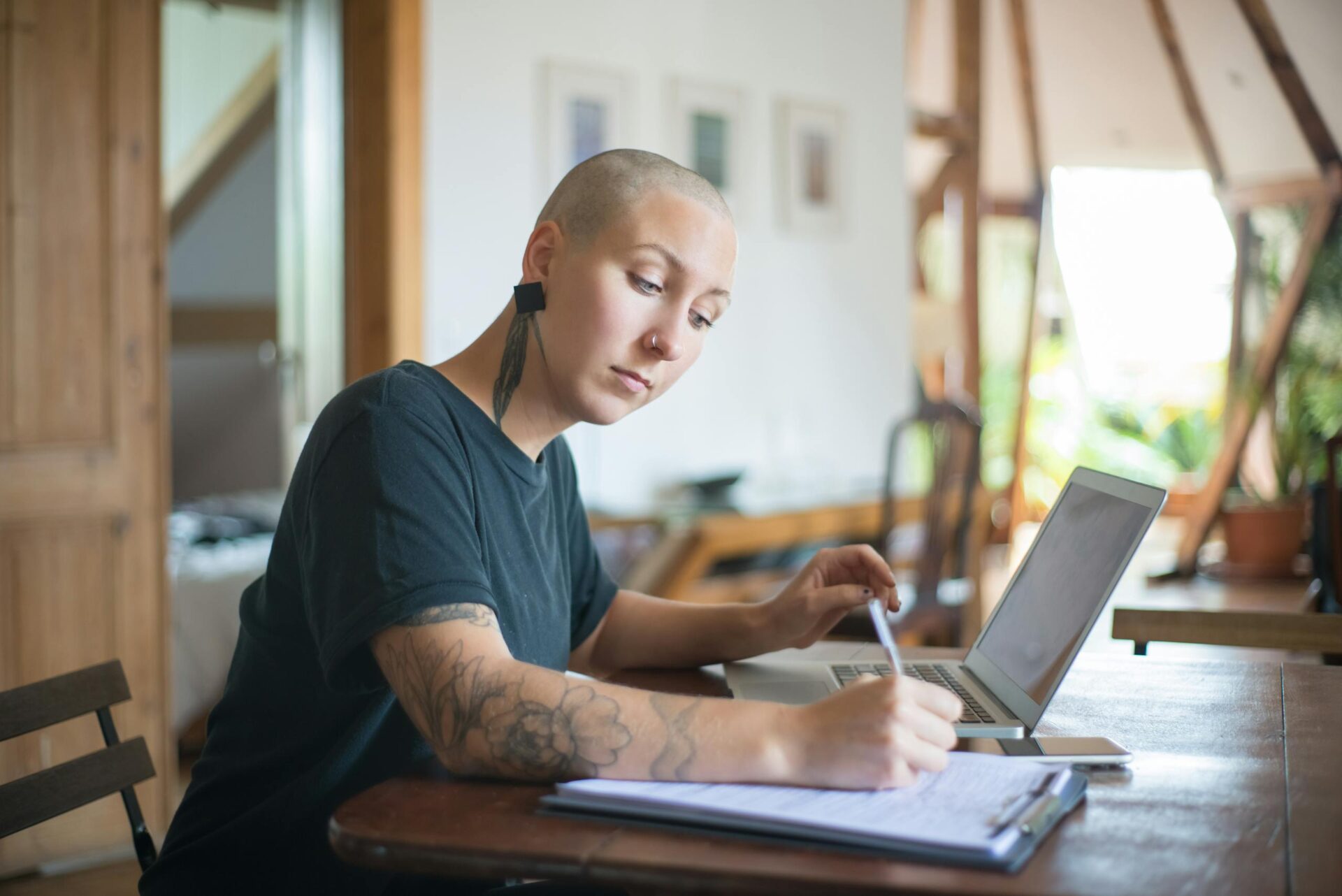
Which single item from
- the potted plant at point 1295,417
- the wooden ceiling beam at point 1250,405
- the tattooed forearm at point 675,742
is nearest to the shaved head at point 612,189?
the tattooed forearm at point 675,742

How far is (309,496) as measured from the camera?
46.2 inches

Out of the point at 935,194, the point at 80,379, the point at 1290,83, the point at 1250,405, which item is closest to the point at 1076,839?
the point at 80,379

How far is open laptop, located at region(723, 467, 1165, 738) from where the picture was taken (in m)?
1.19

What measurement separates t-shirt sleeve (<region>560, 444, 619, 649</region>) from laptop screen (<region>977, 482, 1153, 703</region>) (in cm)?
48

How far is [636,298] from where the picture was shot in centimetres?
125

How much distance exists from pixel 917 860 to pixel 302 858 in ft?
2.07

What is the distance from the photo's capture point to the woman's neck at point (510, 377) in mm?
1312

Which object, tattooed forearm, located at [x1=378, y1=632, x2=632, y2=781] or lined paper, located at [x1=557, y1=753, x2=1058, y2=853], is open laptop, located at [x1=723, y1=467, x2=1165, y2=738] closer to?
lined paper, located at [x1=557, y1=753, x2=1058, y2=853]

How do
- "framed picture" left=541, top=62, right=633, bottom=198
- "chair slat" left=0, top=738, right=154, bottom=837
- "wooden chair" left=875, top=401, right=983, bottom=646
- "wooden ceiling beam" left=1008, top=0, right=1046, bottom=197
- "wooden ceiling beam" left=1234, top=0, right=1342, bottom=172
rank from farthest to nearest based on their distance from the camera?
1. "wooden ceiling beam" left=1008, top=0, right=1046, bottom=197
2. "wooden ceiling beam" left=1234, top=0, right=1342, bottom=172
3. "framed picture" left=541, top=62, right=633, bottom=198
4. "wooden chair" left=875, top=401, right=983, bottom=646
5. "chair slat" left=0, top=738, right=154, bottom=837

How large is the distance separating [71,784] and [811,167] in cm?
410

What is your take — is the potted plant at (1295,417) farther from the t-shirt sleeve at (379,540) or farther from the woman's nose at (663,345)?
the t-shirt sleeve at (379,540)

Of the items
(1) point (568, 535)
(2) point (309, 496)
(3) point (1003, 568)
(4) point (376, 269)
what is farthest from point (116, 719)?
(3) point (1003, 568)

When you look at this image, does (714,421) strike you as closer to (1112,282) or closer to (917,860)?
(917,860)

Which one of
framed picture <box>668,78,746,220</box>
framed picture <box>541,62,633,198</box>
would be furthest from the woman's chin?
framed picture <box>668,78,746,220</box>
